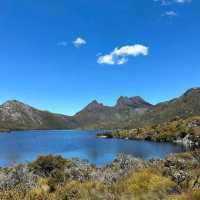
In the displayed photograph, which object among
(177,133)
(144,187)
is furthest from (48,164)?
(177,133)

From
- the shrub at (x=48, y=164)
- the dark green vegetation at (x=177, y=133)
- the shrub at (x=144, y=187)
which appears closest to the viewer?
the shrub at (x=144, y=187)

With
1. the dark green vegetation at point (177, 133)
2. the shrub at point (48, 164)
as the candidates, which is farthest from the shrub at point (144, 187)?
the dark green vegetation at point (177, 133)

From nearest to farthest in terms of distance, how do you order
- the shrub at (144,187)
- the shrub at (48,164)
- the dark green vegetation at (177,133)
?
the shrub at (144,187)
the shrub at (48,164)
the dark green vegetation at (177,133)

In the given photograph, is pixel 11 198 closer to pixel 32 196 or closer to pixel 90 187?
pixel 32 196

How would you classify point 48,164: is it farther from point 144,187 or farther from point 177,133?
point 177,133

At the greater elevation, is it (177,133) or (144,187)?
(177,133)

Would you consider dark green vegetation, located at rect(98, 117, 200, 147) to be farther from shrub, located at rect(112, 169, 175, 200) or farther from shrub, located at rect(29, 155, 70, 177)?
shrub, located at rect(112, 169, 175, 200)

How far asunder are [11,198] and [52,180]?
8154 millimetres

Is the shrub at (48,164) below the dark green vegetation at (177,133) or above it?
below

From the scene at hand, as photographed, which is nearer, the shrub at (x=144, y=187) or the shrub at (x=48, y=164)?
the shrub at (x=144, y=187)

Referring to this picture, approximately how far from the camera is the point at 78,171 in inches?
1030

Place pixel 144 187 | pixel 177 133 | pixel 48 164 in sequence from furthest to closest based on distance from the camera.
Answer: pixel 177 133 < pixel 48 164 < pixel 144 187

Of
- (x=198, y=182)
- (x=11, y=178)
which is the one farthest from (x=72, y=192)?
(x=11, y=178)

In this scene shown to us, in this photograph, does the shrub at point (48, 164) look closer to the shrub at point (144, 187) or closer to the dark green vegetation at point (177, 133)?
the shrub at point (144, 187)
